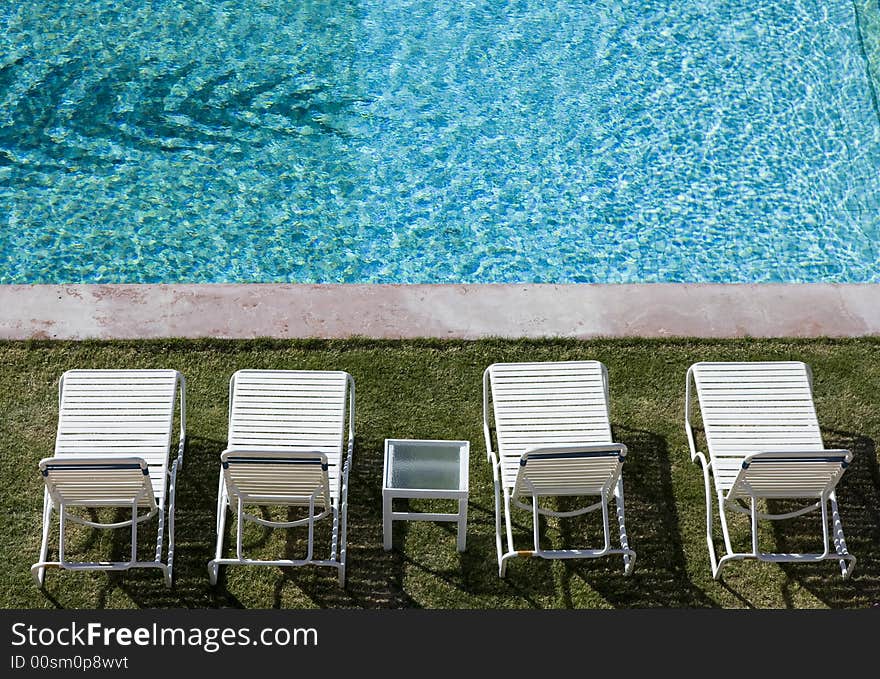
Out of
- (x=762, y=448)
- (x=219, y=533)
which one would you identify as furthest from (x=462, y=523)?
(x=762, y=448)

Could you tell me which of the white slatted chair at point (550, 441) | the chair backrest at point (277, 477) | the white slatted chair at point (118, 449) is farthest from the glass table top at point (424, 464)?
the white slatted chair at point (118, 449)

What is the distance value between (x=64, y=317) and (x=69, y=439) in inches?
66.5

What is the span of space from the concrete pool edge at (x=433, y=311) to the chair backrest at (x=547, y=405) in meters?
0.99

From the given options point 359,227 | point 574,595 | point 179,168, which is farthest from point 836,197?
point 179,168

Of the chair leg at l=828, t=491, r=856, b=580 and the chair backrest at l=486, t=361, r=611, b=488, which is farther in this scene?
the chair backrest at l=486, t=361, r=611, b=488

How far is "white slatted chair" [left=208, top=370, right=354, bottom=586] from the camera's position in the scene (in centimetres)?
676

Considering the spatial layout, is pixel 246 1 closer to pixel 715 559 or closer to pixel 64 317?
pixel 64 317

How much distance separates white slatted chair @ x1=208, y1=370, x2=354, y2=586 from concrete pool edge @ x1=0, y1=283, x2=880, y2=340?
98 cm

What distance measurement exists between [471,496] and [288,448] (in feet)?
4.75

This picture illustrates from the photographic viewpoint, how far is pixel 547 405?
770 cm

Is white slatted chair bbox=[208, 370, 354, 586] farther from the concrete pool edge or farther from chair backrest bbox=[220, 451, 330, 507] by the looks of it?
the concrete pool edge

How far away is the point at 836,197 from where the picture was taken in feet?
35.1

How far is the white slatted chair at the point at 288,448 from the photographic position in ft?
22.2

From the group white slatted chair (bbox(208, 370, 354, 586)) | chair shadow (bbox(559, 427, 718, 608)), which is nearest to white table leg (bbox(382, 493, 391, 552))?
white slatted chair (bbox(208, 370, 354, 586))
